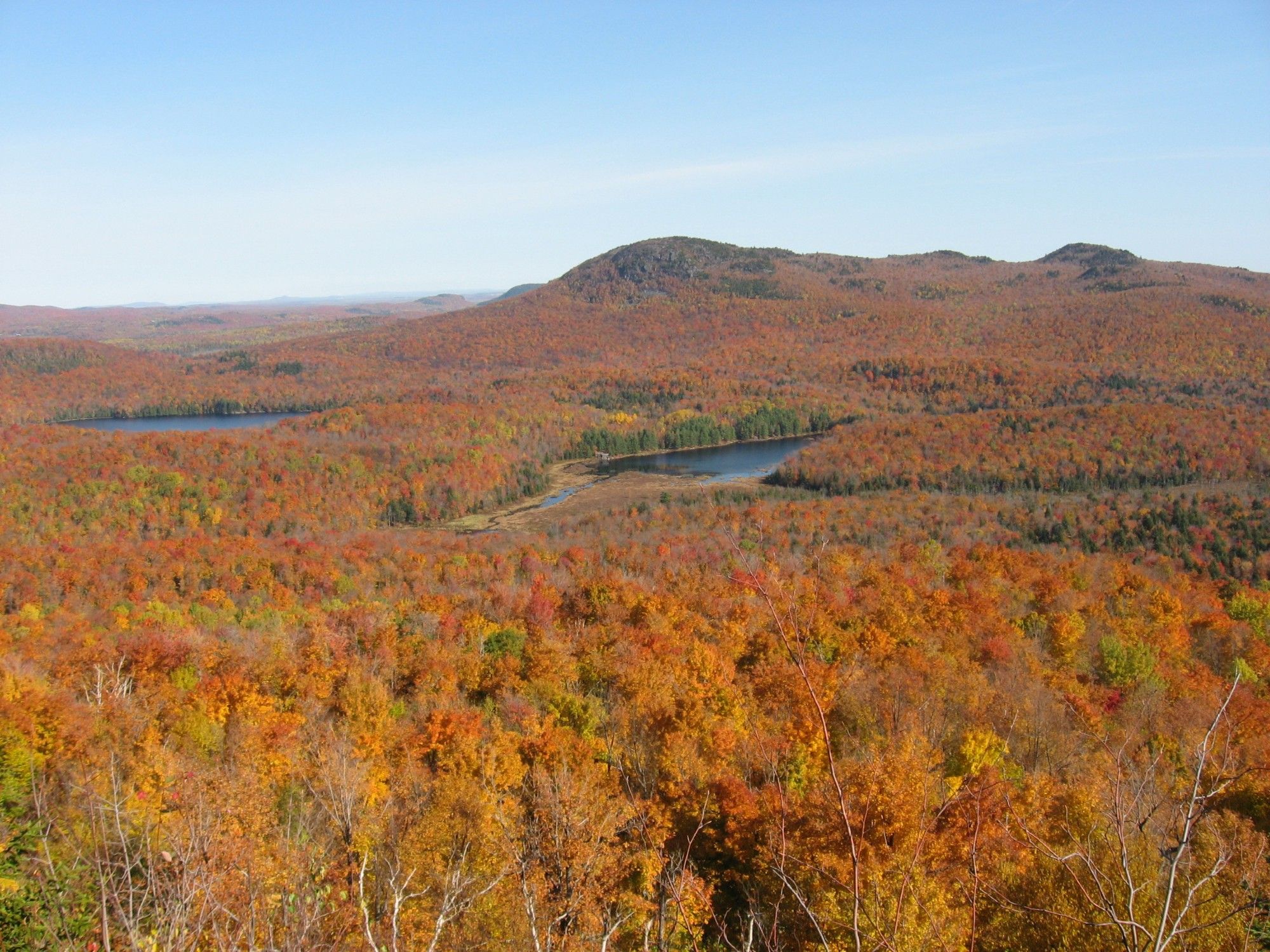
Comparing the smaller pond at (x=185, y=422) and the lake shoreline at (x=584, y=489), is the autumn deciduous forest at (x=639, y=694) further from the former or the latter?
the smaller pond at (x=185, y=422)

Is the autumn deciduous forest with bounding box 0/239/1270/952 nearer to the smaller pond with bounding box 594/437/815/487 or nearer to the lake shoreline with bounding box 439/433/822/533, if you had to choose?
the lake shoreline with bounding box 439/433/822/533

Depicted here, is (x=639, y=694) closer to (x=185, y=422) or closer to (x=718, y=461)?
(x=718, y=461)

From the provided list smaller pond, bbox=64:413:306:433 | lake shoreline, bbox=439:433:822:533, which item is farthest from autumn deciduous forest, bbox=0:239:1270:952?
smaller pond, bbox=64:413:306:433

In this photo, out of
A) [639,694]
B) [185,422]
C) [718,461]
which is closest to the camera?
[639,694]

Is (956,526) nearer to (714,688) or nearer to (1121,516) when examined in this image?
(1121,516)

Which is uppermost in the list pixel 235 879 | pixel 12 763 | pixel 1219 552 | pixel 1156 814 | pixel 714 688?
pixel 235 879

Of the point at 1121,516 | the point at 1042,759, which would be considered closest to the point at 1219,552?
the point at 1121,516

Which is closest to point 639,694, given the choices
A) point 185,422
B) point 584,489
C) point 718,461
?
point 584,489
